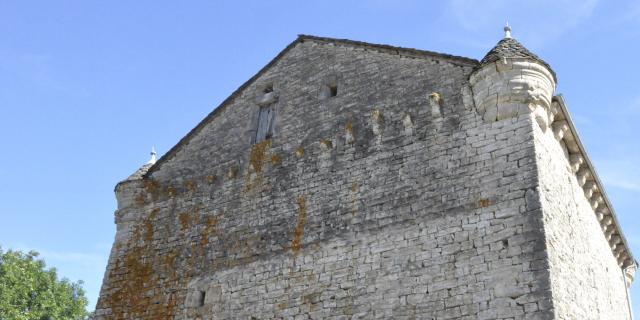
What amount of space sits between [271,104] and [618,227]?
719cm

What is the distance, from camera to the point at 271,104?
43.5 feet

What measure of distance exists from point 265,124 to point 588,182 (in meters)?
5.84

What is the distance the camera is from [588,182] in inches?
471

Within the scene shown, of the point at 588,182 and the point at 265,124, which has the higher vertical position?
the point at 265,124

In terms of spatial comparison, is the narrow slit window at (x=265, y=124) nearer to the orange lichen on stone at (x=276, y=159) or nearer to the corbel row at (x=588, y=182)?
the orange lichen on stone at (x=276, y=159)

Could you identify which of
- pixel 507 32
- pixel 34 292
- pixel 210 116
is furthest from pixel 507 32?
pixel 34 292

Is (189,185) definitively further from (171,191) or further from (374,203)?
(374,203)

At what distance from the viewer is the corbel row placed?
10.7 meters

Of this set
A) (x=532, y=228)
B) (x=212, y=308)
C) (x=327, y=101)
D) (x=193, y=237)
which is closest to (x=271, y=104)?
(x=327, y=101)

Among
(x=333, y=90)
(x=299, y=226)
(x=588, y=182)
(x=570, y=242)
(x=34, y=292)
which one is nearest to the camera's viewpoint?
(x=570, y=242)

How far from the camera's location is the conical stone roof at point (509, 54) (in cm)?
1022

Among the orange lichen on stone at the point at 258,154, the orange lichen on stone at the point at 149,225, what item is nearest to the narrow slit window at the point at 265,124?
the orange lichen on stone at the point at 258,154

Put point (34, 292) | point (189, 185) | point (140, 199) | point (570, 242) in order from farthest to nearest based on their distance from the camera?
point (34, 292) < point (140, 199) < point (189, 185) < point (570, 242)

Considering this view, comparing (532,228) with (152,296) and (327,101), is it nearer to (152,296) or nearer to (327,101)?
(327,101)
